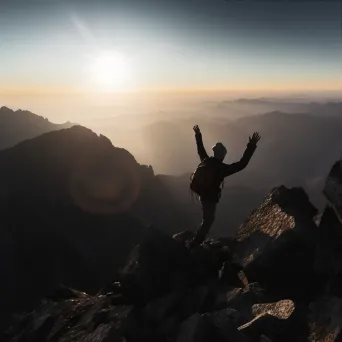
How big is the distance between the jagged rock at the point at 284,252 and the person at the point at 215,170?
6.28 feet

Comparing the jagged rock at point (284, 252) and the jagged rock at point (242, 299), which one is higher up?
the jagged rock at point (284, 252)

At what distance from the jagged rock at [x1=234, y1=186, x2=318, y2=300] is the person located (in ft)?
6.28

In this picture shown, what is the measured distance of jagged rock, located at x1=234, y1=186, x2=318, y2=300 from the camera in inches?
463

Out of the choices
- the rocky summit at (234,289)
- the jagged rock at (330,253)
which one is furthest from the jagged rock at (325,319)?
the jagged rock at (330,253)

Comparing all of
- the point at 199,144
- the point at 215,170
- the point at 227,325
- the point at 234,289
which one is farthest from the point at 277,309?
the point at 199,144

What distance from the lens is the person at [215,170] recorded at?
44.3 feet

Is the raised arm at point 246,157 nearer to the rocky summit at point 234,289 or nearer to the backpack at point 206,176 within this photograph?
the backpack at point 206,176

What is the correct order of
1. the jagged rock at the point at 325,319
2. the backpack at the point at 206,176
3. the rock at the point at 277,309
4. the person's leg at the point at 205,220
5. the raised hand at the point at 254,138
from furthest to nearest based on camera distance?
1. the person's leg at the point at 205,220
2. the backpack at the point at 206,176
3. the raised hand at the point at 254,138
4. the rock at the point at 277,309
5. the jagged rock at the point at 325,319

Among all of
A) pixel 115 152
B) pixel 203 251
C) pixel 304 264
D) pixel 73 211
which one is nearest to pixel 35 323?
pixel 203 251

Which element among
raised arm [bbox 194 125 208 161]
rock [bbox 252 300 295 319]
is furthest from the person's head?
rock [bbox 252 300 295 319]

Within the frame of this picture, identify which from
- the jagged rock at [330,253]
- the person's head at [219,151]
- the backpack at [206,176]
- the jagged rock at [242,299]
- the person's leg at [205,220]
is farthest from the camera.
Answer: the person's leg at [205,220]

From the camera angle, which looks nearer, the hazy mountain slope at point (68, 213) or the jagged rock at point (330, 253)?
the jagged rock at point (330, 253)


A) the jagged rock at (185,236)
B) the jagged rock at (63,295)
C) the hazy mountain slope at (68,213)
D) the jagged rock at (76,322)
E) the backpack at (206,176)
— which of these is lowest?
the hazy mountain slope at (68,213)

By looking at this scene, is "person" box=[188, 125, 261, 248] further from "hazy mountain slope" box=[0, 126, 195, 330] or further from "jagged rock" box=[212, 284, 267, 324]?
"hazy mountain slope" box=[0, 126, 195, 330]
